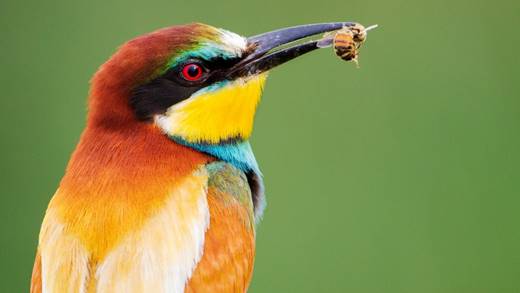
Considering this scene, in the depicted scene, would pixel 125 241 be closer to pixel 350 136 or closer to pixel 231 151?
pixel 231 151

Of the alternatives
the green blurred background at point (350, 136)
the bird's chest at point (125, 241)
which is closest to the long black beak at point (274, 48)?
the bird's chest at point (125, 241)

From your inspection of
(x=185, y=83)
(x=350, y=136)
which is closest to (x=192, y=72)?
(x=185, y=83)

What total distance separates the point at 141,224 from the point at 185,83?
12.6 inches

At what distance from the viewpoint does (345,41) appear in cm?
233

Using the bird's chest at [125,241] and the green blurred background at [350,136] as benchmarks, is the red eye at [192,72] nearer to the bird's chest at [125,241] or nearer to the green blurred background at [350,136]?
the bird's chest at [125,241]

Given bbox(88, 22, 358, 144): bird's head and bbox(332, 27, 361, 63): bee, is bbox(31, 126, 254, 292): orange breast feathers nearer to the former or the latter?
bbox(88, 22, 358, 144): bird's head

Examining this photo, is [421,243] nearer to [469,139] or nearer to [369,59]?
[469,139]

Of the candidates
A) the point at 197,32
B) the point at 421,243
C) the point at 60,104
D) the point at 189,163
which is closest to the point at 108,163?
the point at 189,163

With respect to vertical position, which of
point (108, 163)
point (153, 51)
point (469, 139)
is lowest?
point (469, 139)

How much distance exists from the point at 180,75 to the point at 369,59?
3.98 ft

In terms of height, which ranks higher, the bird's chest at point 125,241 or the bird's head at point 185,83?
the bird's head at point 185,83

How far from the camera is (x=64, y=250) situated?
1969 mm

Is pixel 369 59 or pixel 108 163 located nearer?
pixel 108 163

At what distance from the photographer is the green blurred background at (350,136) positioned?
9.87 ft
